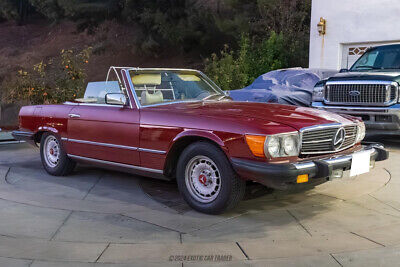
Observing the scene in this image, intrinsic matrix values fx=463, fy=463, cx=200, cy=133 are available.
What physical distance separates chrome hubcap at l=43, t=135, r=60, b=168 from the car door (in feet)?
1.56

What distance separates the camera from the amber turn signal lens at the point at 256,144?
162 inches

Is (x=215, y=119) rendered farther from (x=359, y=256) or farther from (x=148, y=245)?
(x=359, y=256)

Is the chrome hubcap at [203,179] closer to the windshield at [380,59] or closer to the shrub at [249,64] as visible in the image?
the windshield at [380,59]

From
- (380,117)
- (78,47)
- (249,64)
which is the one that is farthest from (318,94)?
(78,47)

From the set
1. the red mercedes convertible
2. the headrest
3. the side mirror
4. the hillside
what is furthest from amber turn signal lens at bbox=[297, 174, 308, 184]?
the hillside

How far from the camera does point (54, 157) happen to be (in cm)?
650

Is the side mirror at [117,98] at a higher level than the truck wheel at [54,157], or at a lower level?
higher

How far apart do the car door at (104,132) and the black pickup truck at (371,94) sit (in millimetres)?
4535

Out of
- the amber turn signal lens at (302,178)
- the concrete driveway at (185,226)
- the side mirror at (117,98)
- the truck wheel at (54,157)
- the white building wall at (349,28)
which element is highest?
the white building wall at (349,28)

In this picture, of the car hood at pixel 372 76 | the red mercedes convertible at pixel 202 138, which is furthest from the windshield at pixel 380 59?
the red mercedes convertible at pixel 202 138

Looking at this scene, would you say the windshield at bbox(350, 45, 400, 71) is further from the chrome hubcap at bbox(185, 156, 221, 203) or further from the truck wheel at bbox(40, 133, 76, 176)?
the truck wheel at bbox(40, 133, 76, 176)

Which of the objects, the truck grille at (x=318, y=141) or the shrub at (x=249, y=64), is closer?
the truck grille at (x=318, y=141)

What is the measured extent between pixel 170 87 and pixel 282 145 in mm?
1970

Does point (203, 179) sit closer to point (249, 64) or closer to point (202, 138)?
point (202, 138)
